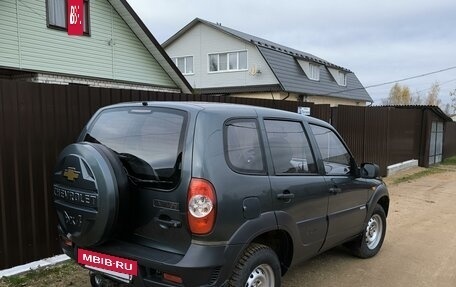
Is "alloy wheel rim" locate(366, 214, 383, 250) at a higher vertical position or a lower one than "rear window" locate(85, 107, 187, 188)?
lower

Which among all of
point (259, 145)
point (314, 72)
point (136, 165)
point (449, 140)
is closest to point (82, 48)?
point (136, 165)

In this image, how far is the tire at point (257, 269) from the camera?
127 inches

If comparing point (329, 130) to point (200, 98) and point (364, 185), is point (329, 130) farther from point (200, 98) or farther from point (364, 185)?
point (200, 98)

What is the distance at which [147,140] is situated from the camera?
3309 mm

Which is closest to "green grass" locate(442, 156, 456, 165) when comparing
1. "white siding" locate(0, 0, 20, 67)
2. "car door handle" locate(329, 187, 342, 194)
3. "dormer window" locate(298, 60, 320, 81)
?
"dormer window" locate(298, 60, 320, 81)

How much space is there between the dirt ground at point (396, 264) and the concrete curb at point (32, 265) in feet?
0.39

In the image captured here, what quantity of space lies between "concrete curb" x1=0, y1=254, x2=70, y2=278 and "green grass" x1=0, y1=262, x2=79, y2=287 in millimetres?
43

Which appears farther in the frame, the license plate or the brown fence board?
the brown fence board

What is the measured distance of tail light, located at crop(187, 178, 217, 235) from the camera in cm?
295

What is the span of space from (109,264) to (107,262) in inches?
0.9

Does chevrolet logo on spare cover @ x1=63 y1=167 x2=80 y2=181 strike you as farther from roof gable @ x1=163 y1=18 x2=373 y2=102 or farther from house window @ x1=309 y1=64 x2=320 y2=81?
house window @ x1=309 y1=64 x2=320 y2=81

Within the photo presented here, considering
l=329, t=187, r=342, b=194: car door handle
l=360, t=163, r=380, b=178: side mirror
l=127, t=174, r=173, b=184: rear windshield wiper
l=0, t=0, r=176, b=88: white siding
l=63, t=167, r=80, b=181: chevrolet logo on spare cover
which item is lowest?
l=329, t=187, r=342, b=194: car door handle

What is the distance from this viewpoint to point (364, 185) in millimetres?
4961

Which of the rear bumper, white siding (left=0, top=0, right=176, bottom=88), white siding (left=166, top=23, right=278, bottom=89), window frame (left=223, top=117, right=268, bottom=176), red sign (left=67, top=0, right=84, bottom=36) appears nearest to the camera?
the rear bumper
